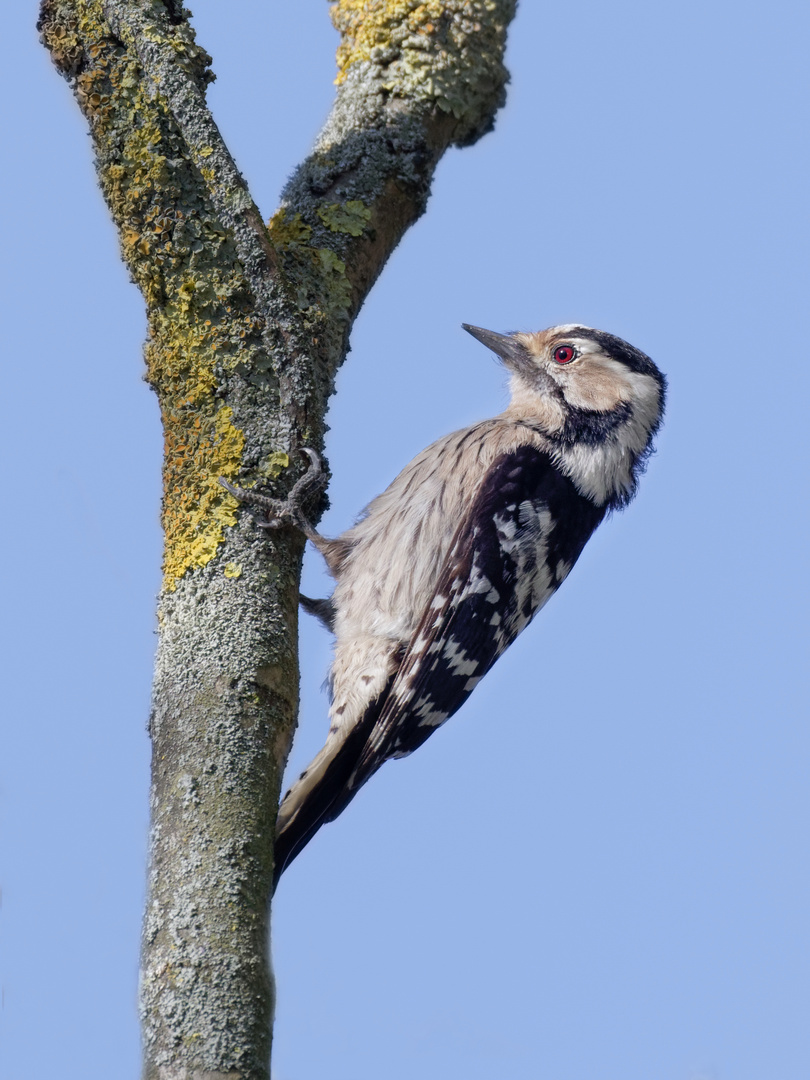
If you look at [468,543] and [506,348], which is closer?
[468,543]

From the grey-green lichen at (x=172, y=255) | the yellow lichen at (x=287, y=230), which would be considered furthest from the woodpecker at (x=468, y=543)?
the yellow lichen at (x=287, y=230)

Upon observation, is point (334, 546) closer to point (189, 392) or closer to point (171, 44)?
point (189, 392)

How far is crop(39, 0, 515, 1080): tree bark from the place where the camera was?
2.55 meters

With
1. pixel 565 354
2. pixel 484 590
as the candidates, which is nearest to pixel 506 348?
pixel 565 354

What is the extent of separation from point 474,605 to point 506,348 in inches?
53.0

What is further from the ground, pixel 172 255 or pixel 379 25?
pixel 379 25

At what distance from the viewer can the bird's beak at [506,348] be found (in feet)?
16.5

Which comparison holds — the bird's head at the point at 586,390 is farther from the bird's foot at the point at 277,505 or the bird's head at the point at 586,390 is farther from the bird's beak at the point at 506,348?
the bird's foot at the point at 277,505

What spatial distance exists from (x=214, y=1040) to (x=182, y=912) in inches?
11.3

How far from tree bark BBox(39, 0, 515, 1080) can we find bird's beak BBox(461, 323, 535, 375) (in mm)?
807

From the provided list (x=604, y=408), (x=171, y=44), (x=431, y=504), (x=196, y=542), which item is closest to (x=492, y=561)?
(x=431, y=504)

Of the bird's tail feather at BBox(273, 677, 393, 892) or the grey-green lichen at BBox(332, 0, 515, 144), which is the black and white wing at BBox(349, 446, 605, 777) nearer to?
the bird's tail feather at BBox(273, 677, 393, 892)

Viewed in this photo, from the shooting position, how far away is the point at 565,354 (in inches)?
196

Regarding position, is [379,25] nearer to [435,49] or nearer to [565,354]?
[435,49]
